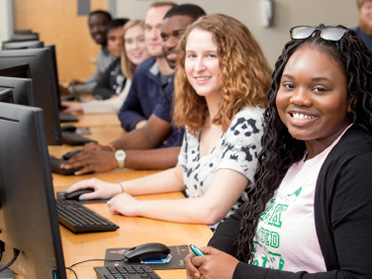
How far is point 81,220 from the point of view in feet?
6.44

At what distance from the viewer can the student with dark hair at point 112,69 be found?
5523mm

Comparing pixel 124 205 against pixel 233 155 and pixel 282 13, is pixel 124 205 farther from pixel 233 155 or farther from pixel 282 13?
pixel 282 13

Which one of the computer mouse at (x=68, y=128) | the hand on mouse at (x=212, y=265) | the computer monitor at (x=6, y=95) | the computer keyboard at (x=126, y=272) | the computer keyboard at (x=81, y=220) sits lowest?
the computer mouse at (x=68, y=128)

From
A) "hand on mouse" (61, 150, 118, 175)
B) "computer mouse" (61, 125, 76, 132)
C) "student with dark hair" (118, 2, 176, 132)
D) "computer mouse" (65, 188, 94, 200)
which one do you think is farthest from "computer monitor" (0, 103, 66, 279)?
"computer mouse" (61, 125, 76, 132)

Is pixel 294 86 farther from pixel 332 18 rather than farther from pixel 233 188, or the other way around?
pixel 332 18

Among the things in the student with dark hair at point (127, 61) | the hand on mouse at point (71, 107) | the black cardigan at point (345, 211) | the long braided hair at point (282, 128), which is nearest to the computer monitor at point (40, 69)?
the long braided hair at point (282, 128)

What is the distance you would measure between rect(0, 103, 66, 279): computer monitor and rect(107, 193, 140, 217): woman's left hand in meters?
0.85

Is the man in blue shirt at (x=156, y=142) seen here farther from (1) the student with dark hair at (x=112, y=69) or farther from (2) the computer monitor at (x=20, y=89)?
(1) the student with dark hair at (x=112, y=69)

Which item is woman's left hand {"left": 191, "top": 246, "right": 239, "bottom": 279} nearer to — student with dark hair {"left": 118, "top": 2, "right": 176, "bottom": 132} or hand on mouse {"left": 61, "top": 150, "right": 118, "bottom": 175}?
hand on mouse {"left": 61, "top": 150, "right": 118, "bottom": 175}

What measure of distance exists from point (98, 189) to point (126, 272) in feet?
2.60

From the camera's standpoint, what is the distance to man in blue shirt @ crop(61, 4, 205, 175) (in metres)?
2.74

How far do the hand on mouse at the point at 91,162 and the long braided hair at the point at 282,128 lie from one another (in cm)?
120

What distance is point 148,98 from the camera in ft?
12.3

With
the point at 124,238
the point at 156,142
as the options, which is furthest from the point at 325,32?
the point at 156,142
